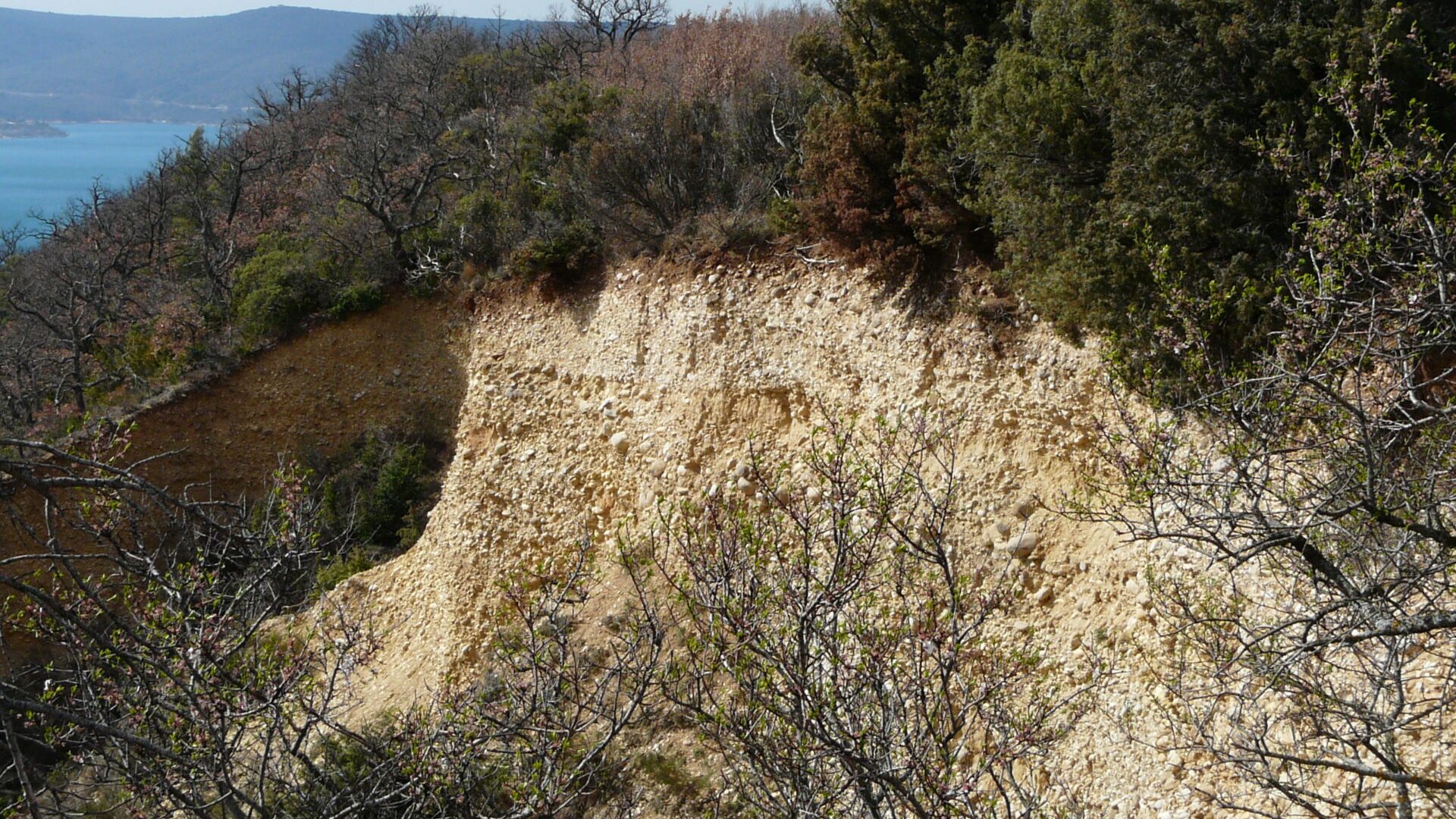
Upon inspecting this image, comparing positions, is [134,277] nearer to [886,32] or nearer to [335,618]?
[335,618]

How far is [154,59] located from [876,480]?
391 feet

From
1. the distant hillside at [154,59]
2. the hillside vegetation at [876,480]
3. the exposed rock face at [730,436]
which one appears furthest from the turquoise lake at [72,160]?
the hillside vegetation at [876,480]

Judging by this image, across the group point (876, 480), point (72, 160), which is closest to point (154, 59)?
point (72, 160)

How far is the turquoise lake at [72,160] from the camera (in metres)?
51.8

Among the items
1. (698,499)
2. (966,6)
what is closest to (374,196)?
(698,499)

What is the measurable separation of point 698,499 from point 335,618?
655 centimetres

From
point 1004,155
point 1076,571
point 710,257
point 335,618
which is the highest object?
point 1004,155

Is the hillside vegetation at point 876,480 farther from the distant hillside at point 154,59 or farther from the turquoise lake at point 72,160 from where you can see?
the distant hillside at point 154,59

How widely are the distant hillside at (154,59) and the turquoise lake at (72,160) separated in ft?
8.82

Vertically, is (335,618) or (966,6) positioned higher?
(966,6)

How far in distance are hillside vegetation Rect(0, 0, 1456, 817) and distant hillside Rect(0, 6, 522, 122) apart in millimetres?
77276

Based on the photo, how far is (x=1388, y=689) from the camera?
467 centimetres

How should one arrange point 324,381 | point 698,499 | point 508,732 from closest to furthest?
point 508,732 < point 698,499 < point 324,381

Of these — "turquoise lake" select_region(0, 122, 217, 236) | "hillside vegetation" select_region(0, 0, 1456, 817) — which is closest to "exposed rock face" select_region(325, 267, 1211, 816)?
"hillside vegetation" select_region(0, 0, 1456, 817)
